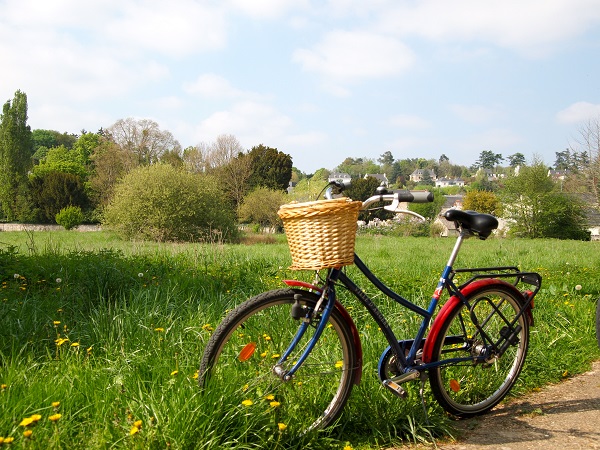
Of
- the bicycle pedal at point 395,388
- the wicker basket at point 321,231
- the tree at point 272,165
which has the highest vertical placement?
the tree at point 272,165

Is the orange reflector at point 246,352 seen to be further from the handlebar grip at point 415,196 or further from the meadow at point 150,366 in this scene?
the handlebar grip at point 415,196

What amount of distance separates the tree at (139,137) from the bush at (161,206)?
2399 centimetres

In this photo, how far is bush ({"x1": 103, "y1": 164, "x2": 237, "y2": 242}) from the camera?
28078 mm

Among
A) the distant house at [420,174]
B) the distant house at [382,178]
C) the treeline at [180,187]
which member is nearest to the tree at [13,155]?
the treeline at [180,187]

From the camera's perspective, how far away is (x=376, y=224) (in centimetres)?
4122

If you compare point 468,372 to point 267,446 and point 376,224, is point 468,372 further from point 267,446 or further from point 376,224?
point 376,224

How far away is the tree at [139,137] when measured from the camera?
52312 millimetres

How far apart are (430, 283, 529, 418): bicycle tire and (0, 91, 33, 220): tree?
183ft

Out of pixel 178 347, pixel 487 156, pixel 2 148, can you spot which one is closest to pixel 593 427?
pixel 178 347

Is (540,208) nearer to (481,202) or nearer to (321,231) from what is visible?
(481,202)

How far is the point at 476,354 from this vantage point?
139 inches

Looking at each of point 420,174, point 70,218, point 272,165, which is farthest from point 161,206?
point 420,174

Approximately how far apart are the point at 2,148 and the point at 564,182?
159ft

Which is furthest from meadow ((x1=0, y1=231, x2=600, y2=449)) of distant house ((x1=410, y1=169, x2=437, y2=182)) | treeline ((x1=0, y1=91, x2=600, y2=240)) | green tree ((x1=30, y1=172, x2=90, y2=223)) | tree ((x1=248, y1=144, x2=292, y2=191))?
distant house ((x1=410, y1=169, x2=437, y2=182))
